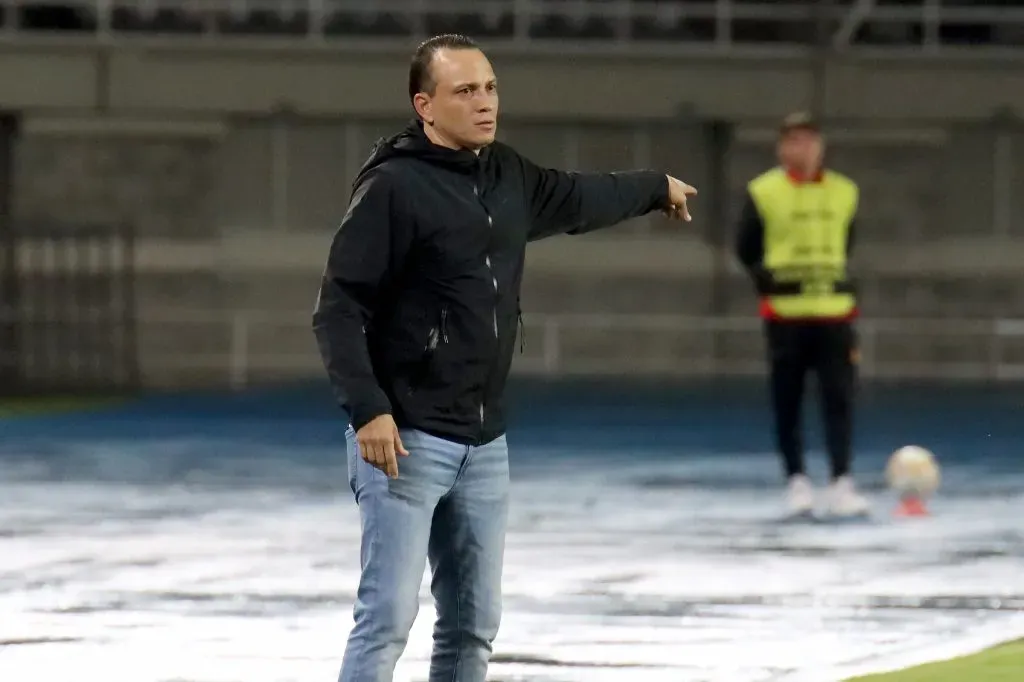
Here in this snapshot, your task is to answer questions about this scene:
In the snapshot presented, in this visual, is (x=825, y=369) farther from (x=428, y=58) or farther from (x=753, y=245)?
(x=428, y=58)

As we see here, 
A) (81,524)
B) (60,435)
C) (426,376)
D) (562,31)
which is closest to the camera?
(426,376)

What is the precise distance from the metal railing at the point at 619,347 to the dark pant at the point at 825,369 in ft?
40.3

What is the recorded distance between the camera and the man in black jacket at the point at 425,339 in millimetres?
4613

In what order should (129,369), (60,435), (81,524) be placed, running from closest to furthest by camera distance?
(81,524), (60,435), (129,369)

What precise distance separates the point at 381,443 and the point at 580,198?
2.79ft

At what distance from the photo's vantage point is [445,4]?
26016 millimetres

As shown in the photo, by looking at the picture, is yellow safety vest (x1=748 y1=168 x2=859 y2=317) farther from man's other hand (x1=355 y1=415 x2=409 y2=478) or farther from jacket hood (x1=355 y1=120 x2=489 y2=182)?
man's other hand (x1=355 y1=415 x2=409 y2=478)

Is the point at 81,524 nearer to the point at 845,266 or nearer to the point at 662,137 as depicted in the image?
the point at 845,266

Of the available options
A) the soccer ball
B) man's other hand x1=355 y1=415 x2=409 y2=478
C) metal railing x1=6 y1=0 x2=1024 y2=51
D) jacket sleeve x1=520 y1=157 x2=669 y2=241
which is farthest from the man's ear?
metal railing x1=6 y1=0 x2=1024 y2=51

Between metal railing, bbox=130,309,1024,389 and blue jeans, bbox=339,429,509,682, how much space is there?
1832 cm

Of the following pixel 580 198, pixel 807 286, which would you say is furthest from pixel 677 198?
pixel 807 286

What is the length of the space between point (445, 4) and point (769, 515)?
16095mm

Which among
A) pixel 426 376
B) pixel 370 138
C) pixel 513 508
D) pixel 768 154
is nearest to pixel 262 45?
pixel 370 138

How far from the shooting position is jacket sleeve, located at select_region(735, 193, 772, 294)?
10742mm
